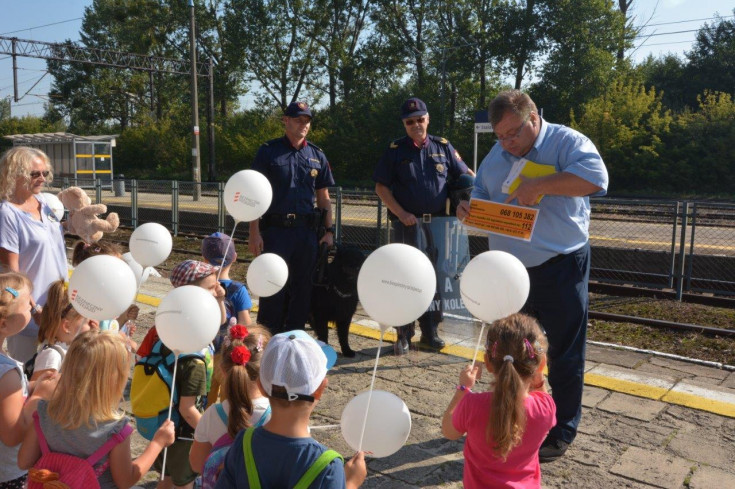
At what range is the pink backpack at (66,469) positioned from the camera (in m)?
2.14

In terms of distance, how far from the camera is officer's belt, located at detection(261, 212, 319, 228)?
5062mm

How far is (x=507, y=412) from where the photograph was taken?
224cm

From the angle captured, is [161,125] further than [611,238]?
Yes

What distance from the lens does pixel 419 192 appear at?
5305 mm

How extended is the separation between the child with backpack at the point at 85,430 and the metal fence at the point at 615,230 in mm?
7183

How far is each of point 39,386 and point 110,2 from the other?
62.8m

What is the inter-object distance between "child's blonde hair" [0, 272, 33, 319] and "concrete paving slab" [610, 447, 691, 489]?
3.06m

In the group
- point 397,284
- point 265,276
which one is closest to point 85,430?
point 397,284

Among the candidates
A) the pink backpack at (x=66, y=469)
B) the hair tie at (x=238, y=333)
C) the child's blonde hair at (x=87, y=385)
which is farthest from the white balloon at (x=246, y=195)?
the pink backpack at (x=66, y=469)

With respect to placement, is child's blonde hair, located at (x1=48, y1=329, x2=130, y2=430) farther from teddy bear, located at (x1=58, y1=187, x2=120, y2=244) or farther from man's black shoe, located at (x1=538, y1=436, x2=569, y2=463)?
teddy bear, located at (x1=58, y1=187, x2=120, y2=244)

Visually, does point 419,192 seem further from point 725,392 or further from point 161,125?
point 161,125

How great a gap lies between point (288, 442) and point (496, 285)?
1.30 m

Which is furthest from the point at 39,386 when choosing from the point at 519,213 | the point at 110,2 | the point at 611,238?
the point at 110,2

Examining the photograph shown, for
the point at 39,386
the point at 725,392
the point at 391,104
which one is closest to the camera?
the point at 39,386
